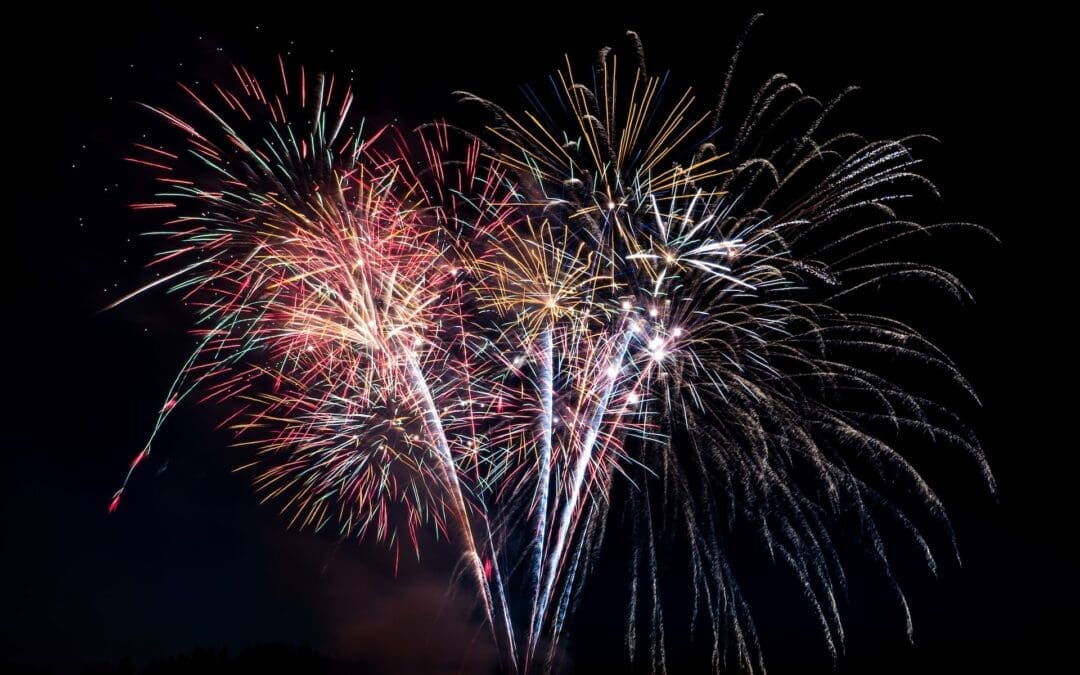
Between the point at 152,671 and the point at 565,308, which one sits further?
the point at 152,671

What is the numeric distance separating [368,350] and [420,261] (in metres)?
1.69

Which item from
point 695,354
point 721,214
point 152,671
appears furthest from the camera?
point 152,671

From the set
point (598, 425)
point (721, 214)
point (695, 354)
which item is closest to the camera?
point (721, 214)

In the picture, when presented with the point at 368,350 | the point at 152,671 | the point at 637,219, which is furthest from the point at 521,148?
the point at 152,671

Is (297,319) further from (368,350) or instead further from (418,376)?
(418,376)

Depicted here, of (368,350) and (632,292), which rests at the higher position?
(632,292)

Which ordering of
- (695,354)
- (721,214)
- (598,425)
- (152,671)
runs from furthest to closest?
(152,671) → (598,425) → (695,354) → (721,214)

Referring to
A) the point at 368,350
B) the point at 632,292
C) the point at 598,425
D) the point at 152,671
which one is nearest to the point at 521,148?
the point at 632,292

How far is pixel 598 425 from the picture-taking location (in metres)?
11.4

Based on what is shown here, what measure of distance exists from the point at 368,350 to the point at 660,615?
21.5 ft

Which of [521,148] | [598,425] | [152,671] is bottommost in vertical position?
[152,671]

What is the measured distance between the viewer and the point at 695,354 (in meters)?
10.5

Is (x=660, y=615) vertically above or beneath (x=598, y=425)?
beneath

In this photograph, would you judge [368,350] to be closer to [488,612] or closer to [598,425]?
[598,425]
